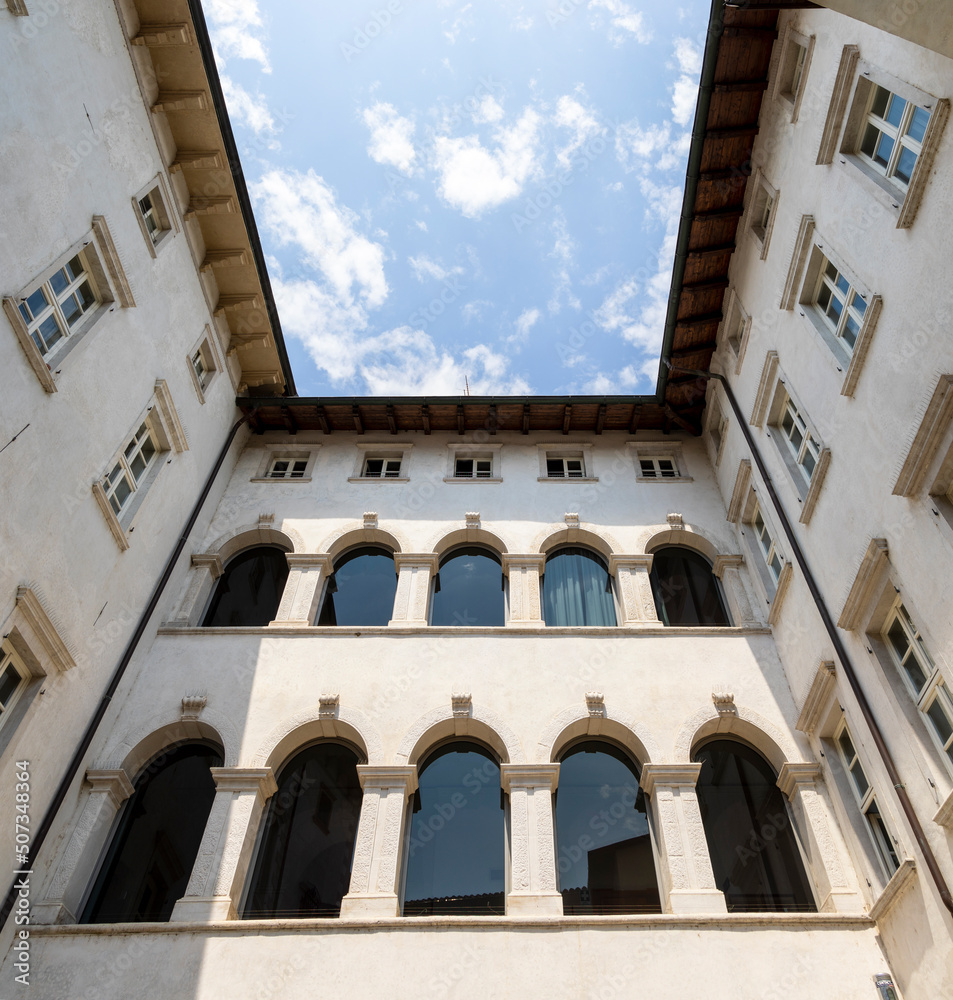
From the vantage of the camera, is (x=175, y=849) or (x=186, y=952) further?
(x=175, y=849)

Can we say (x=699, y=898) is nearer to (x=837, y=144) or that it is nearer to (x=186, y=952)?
(x=186, y=952)

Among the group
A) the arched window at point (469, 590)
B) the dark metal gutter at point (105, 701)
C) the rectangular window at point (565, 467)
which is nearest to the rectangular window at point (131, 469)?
the dark metal gutter at point (105, 701)

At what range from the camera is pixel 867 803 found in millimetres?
11812

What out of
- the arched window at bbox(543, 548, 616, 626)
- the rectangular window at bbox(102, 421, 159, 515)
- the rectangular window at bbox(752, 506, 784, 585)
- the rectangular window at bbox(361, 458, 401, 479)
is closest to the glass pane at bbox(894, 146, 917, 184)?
the rectangular window at bbox(752, 506, 784, 585)

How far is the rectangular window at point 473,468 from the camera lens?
1986 cm

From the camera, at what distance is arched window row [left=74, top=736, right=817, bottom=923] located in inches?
470

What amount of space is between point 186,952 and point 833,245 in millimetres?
14541

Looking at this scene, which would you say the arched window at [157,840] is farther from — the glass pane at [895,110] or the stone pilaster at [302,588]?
the glass pane at [895,110]

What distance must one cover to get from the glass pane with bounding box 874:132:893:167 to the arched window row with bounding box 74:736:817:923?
9.90 m

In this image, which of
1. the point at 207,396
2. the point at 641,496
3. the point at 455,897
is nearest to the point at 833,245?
the point at 641,496

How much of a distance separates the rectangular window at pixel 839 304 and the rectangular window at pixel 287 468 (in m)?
12.4

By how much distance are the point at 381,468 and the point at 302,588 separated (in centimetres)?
459

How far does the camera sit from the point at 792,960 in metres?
10.5

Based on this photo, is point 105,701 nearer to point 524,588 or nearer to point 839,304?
point 524,588
